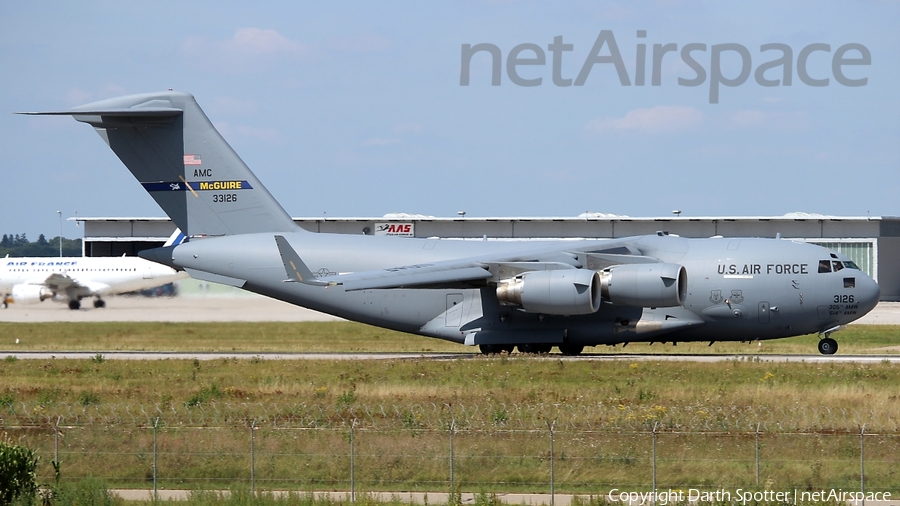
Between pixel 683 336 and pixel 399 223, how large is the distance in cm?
3740

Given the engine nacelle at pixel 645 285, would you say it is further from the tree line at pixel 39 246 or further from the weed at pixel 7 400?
the tree line at pixel 39 246

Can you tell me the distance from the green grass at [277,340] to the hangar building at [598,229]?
737 inches

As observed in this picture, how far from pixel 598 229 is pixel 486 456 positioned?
5100cm

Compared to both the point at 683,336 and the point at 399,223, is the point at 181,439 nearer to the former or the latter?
the point at 683,336

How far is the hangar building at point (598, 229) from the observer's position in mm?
63125

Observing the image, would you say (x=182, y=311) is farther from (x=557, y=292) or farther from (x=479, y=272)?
(x=557, y=292)

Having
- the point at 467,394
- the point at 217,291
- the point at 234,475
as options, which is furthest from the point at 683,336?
the point at 217,291

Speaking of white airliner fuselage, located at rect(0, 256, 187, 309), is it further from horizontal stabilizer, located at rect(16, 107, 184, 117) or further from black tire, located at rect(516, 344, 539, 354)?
black tire, located at rect(516, 344, 539, 354)

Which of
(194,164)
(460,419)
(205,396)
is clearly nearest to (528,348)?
(205,396)

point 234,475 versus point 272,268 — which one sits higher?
point 272,268

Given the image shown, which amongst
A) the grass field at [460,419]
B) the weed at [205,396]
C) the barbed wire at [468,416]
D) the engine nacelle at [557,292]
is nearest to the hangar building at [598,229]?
the engine nacelle at [557,292]

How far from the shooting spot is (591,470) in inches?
541

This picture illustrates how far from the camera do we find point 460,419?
17500 millimetres

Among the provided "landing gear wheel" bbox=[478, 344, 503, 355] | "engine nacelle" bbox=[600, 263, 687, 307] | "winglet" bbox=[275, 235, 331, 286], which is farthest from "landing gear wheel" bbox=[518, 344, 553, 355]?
"winglet" bbox=[275, 235, 331, 286]
